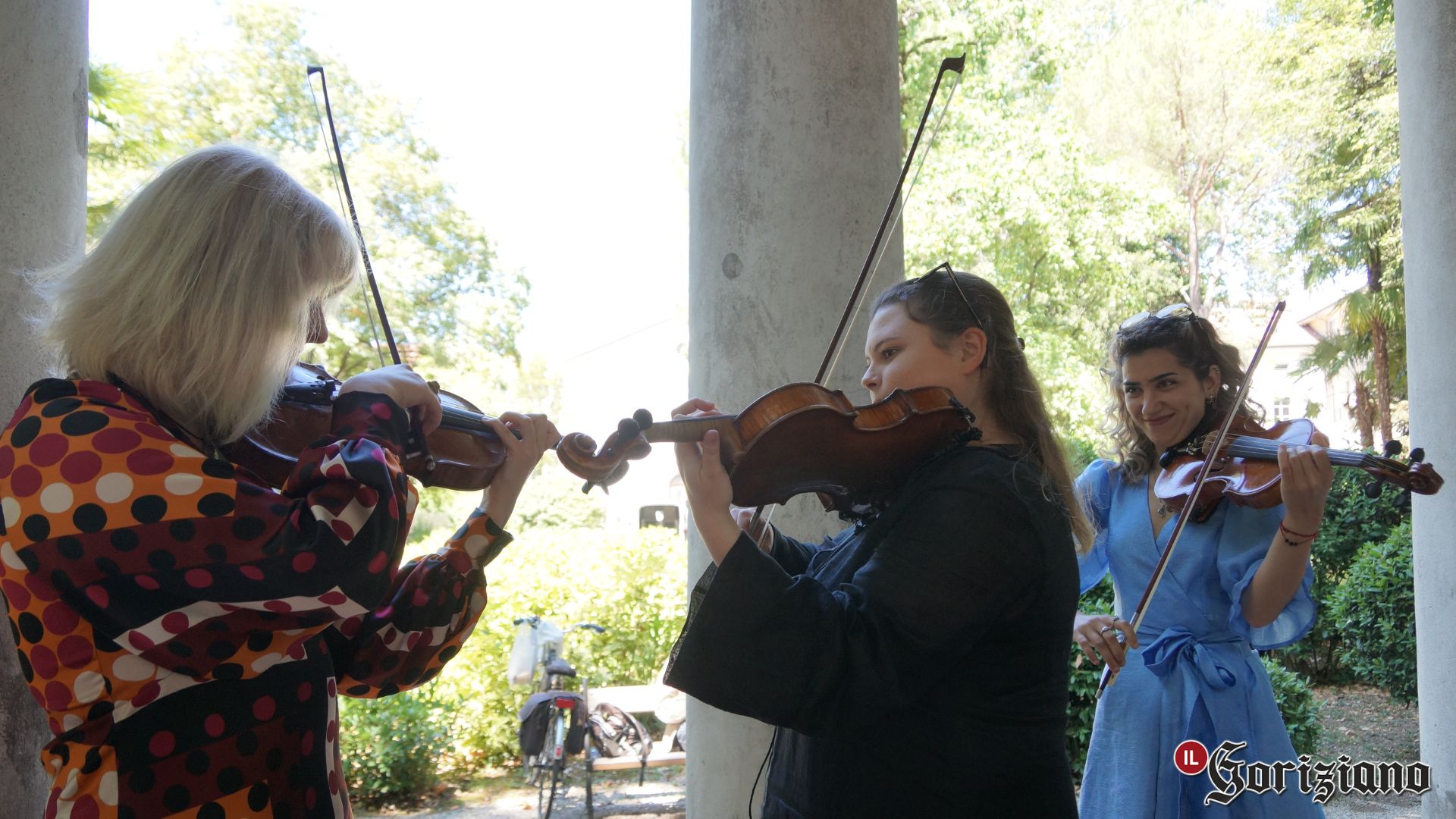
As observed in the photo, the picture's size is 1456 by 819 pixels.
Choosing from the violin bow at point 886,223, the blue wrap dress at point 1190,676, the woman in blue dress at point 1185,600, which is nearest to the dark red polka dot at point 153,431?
the violin bow at point 886,223

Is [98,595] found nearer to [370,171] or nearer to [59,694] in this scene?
[59,694]

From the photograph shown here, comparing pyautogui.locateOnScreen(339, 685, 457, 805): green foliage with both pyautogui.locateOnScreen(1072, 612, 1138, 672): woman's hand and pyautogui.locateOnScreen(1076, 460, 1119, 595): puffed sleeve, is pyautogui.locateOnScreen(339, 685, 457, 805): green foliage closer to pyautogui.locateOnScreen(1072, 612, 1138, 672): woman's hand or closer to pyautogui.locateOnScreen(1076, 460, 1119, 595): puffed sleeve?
pyautogui.locateOnScreen(1076, 460, 1119, 595): puffed sleeve

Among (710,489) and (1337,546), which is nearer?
(710,489)

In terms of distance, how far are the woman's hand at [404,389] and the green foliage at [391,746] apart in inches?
212

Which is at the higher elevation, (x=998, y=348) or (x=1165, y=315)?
(x=1165, y=315)

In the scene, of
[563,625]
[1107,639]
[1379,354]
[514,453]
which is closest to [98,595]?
[514,453]

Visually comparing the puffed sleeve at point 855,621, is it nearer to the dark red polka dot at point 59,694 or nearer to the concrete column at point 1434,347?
the dark red polka dot at point 59,694

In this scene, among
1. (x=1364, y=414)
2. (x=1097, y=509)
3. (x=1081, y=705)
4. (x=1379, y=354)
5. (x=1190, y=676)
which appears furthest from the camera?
(x=1364, y=414)

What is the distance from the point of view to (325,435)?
5.02ft

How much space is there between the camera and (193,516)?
50.7 inches

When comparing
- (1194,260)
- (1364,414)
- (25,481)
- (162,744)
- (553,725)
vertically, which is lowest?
(553,725)

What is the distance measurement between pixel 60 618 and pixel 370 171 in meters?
13.2

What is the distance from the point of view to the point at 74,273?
1466 millimetres

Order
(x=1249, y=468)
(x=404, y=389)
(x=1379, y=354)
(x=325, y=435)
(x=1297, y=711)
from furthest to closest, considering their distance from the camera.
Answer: (x=1379, y=354) < (x=1297, y=711) < (x=1249, y=468) < (x=404, y=389) < (x=325, y=435)
